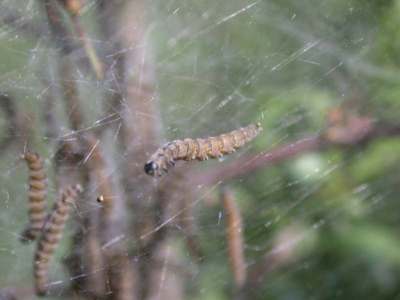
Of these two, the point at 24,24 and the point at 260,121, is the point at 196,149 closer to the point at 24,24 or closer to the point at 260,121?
the point at 260,121

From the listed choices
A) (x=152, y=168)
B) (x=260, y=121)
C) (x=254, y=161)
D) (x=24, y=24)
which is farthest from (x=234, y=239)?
(x=24, y=24)

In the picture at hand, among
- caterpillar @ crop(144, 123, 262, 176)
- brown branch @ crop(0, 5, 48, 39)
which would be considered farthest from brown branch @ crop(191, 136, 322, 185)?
brown branch @ crop(0, 5, 48, 39)

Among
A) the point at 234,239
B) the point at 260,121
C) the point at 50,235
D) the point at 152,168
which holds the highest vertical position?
the point at 152,168

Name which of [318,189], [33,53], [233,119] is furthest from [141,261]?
[318,189]

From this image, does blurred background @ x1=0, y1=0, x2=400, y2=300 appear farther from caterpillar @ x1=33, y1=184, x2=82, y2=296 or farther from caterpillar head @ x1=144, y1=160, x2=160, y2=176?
caterpillar head @ x1=144, y1=160, x2=160, y2=176

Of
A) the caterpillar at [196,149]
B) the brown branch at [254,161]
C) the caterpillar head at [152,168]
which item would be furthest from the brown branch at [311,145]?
the caterpillar head at [152,168]

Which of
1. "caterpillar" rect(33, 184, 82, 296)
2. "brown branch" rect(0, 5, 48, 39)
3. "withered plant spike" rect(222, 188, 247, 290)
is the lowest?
"withered plant spike" rect(222, 188, 247, 290)

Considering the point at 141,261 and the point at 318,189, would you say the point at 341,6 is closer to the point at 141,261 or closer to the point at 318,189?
the point at 318,189
